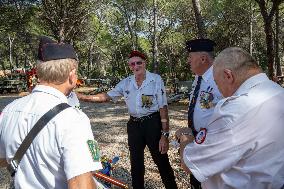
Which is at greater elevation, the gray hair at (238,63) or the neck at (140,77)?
the gray hair at (238,63)

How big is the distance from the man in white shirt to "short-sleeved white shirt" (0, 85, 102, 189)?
67cm

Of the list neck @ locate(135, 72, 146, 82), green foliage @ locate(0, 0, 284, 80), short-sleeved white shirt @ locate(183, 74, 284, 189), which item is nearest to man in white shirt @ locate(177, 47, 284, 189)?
short-sleeved white shirt @ locate(183, 74, 284, 189)

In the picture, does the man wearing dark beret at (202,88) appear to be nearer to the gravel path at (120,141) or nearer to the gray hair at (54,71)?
the gray hair at (54,71)

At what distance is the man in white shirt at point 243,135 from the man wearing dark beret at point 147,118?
2.54m

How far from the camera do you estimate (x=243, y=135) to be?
1.96 metres

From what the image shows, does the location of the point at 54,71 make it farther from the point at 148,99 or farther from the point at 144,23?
the point at 144,23

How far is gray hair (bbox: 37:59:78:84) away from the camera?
214cm

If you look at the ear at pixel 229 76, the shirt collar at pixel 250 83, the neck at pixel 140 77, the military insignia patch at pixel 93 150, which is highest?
the ear at pixel 229 76

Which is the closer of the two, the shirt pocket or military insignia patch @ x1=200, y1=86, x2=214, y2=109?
military insignia patch @ x1=200, y1=86, x2=214, y2=109

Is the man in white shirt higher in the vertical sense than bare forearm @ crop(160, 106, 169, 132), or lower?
higher

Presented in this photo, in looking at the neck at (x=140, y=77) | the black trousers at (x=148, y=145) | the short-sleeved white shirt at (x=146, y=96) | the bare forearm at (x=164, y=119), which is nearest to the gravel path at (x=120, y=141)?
the black trousers at (x=148, y=145)

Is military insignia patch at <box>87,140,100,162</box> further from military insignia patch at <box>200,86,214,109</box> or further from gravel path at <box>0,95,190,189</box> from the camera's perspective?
gravel path at <box>0,95,190,189</box>

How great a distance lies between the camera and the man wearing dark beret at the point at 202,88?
373cm

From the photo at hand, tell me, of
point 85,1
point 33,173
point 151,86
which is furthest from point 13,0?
point 33,173
